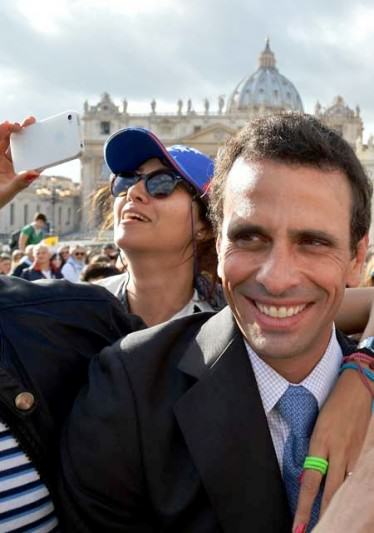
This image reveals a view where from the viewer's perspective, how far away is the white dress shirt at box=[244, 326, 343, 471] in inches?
51.8

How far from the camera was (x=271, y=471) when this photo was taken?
125 centimetres

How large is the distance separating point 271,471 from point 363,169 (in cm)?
64

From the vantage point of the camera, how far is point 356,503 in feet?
2.96

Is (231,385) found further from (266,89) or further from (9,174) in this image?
(266,89)

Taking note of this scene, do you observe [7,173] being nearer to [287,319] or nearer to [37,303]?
[37,303]

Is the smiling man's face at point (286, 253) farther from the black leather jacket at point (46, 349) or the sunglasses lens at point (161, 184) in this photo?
the sunglasses lens at point (161, 184)

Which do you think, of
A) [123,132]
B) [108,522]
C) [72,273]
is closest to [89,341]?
[108,522]

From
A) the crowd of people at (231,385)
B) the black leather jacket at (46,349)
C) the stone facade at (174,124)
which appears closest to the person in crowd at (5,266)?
the black leather jacket at (46,349)

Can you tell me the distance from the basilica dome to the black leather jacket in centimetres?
7302

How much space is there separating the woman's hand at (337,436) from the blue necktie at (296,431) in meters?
0.04

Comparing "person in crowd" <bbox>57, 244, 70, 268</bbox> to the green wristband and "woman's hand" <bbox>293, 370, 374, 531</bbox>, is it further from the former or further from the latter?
the green wristband

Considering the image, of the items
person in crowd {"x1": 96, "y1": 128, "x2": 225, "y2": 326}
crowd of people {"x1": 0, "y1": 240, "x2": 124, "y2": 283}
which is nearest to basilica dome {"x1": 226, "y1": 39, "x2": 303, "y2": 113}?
crowd of people {"x1": 0, "y1": 240, "x2": 124, "y2": 283}

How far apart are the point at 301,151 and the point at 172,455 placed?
619mm

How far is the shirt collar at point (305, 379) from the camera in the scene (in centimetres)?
133
